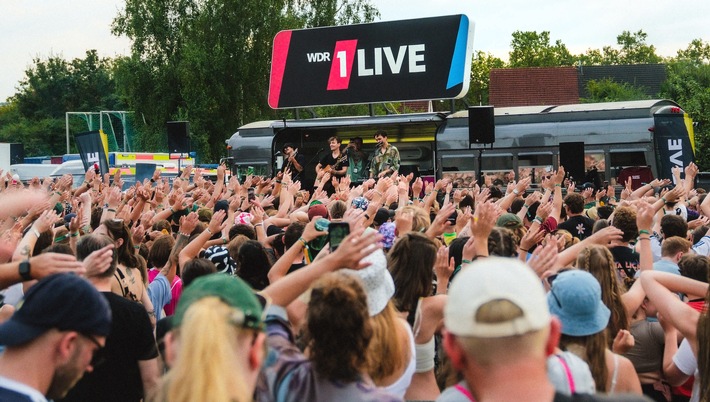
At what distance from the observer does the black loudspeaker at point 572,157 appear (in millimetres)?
15797

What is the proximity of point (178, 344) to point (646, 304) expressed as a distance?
3732 mm

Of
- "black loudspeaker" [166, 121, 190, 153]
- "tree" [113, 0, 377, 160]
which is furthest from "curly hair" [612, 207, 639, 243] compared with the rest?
"tree" [113, 0, 377, 160]

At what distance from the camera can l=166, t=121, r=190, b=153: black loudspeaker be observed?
74.2ft

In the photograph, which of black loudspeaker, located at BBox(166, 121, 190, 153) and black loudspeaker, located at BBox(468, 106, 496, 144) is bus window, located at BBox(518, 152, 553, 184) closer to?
black loudspeaker, located at BBox(468, 106, 496, 144)

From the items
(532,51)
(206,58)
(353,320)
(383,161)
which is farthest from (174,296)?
(532,51)

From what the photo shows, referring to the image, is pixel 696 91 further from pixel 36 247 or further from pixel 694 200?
pixel 36 247

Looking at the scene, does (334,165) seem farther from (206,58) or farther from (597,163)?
(206,58)

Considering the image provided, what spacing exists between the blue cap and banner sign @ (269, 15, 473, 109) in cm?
1744

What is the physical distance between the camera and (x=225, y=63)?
43.7m

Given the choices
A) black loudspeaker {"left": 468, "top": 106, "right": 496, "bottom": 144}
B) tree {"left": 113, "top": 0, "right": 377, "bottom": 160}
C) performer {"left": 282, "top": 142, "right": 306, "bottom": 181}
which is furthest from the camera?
tree {"left": 113, "top": 0, "right": 377, "bottom": 160}

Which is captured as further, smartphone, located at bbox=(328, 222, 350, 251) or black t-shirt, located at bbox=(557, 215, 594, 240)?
black t-shirt, located at bbox=(557, 215, 594, 240)

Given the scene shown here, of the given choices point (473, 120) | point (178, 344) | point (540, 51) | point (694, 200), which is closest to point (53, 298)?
point (178, 344)

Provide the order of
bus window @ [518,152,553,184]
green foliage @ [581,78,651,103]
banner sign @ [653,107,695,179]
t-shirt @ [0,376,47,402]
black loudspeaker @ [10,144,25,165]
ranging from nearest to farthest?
t-shirt @ [0,376,47,402] < banner sign @ [653,107,695,179] < bus window @ [518,152,553,184] < black loudspeaker @ [10,144,25,165] < green foliage @ [581,78,651,103]

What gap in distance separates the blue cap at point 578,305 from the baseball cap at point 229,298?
1.64 metres
